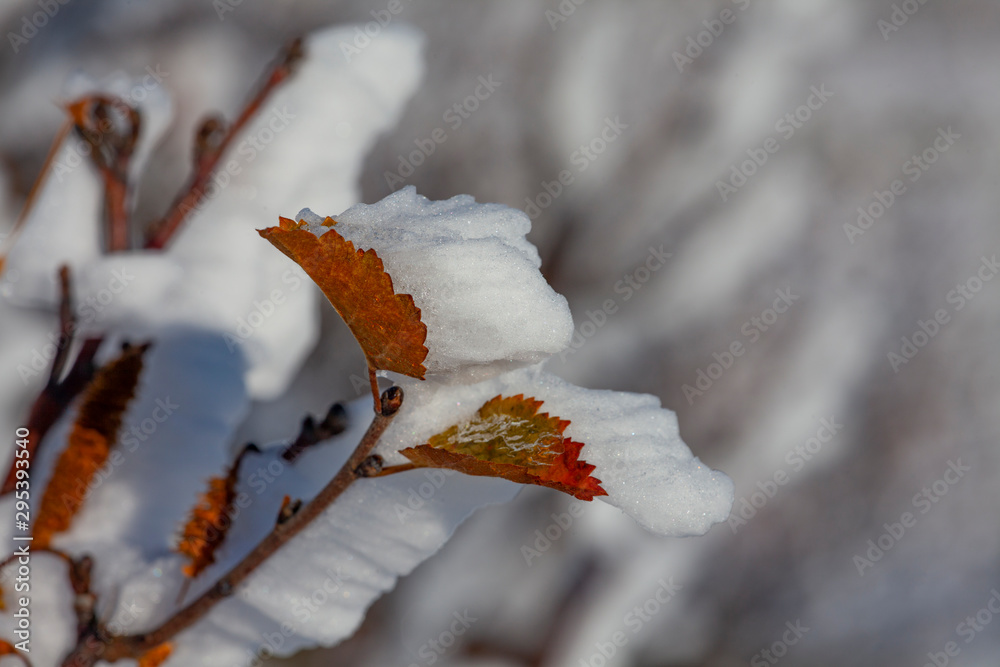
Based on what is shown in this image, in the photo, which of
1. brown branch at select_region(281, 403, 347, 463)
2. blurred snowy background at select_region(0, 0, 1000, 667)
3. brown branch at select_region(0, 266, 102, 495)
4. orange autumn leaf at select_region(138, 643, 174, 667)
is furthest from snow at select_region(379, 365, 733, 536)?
blurred snowy background at select_region(0, 0, 1000, 667)

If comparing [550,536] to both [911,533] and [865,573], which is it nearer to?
[865,573]

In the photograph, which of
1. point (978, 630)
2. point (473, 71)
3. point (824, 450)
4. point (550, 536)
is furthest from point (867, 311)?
point (473, 71)

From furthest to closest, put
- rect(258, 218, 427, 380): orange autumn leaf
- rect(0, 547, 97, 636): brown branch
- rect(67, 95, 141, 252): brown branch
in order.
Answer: rect(67, 95, 141, 252): brown branch < rect(0, 547, 97, 636): brown branch < rect(258, 218, 427, 380): orange autumn leaf

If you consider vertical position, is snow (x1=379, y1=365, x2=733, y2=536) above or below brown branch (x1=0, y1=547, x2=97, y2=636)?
above

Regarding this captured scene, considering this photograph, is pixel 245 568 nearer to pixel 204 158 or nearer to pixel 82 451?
pixel 82 451

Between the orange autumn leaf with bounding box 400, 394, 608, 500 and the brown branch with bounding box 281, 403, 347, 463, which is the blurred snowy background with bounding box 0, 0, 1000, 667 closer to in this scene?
the brown branch with bounding box 281, 403, 347, 463

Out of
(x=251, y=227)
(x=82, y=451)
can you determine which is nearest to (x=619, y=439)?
(x=82, y=451)

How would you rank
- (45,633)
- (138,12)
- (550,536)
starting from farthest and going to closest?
(550,536), (138,12), (45,633)
